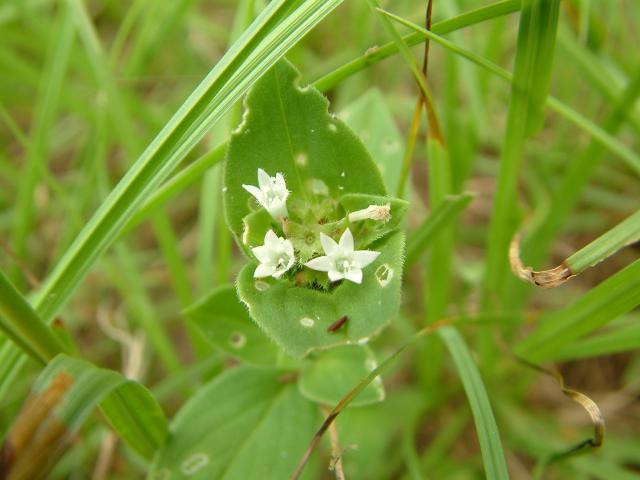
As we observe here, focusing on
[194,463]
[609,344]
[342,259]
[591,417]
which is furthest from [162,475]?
[609,344]

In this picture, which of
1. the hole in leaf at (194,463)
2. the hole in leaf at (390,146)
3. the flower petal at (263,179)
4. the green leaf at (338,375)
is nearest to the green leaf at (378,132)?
the hole in leaf at (390,146)

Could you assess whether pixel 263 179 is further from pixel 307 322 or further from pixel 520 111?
pixel 520 111

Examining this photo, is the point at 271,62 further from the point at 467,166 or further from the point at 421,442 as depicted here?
the point at 421,442

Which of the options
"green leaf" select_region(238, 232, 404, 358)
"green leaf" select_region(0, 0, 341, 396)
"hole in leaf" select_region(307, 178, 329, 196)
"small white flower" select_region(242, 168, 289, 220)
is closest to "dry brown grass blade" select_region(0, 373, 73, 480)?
"green leaf" select_region(0, 0, 341, 396)

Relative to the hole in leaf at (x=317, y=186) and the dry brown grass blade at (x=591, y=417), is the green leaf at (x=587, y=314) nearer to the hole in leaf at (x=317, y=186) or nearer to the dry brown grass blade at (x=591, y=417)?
the dry brown grass blade at (x=591, y=417)

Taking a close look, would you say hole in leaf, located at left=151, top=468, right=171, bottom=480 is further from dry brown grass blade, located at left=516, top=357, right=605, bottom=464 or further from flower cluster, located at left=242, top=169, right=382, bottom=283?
dry brown grass blade, located at left=516, top=357, right=605, bottom=464
